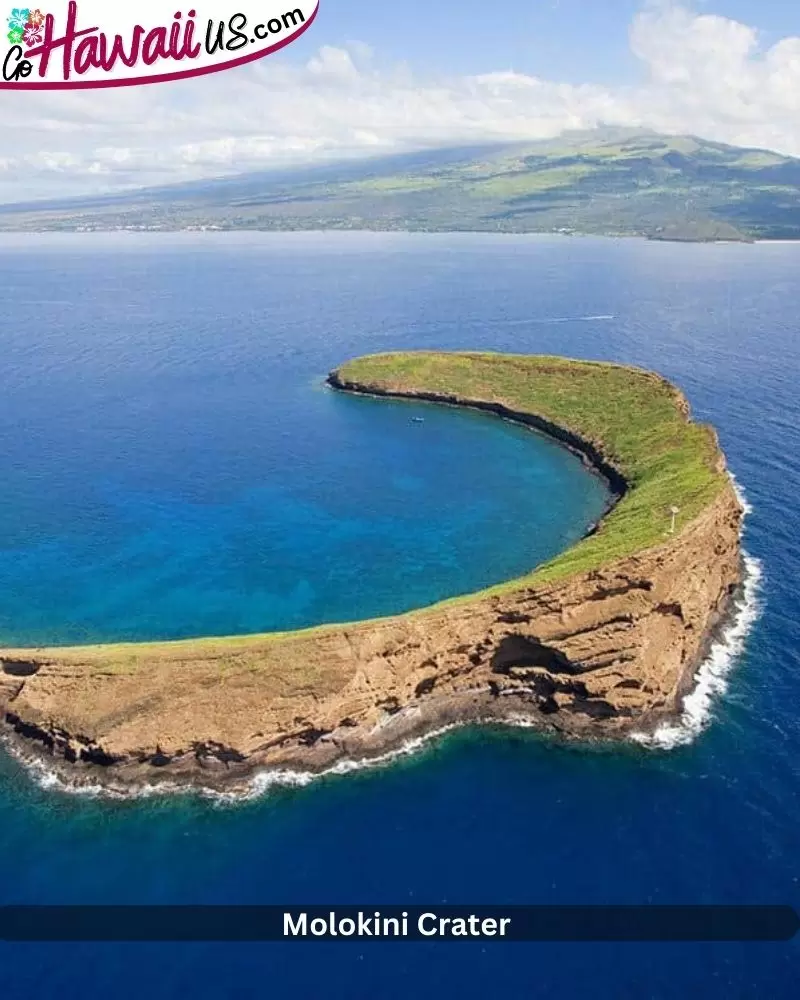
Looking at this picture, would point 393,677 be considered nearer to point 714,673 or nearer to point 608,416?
point 714,673

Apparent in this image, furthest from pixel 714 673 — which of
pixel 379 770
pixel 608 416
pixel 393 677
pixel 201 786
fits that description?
pixel 608 416

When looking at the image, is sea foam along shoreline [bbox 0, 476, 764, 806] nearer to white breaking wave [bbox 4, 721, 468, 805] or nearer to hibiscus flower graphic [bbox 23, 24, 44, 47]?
white breaking wave [bbox 4, 721, 468, 805]

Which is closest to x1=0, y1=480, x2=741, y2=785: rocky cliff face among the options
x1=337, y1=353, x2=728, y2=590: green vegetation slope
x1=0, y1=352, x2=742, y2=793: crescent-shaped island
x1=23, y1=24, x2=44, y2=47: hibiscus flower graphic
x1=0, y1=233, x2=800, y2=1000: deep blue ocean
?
x1=0, y1=352, x2=742, y2=793: crescent-shaped island

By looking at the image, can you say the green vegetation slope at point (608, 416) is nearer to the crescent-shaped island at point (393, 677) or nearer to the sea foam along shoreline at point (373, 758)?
the crescent-shaped island at point (393, 677)

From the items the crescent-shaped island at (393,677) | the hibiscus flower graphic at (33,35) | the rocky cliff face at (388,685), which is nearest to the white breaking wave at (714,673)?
the crescent-shaped island at (393,677)

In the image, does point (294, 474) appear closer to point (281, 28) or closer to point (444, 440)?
point (444, 440)

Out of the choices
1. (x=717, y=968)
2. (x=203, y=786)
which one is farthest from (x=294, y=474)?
(x=717, y=968)
